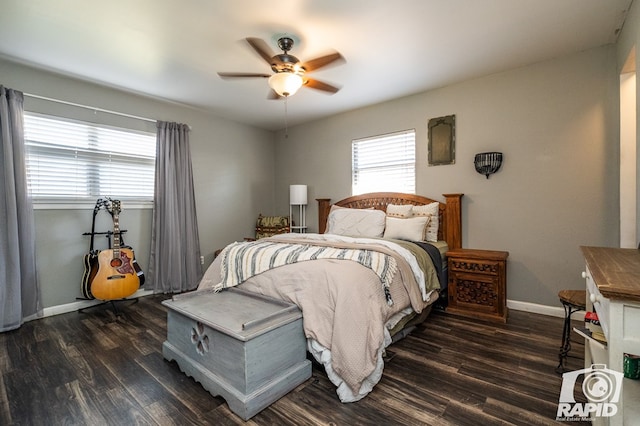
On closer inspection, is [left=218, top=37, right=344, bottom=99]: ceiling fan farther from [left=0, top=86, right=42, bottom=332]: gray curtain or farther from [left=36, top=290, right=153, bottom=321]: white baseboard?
[left=36, top=290, right=153, bottom=321]: white baseboard

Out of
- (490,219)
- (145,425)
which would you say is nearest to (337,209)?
(490,219)

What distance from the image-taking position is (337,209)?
4.20 m

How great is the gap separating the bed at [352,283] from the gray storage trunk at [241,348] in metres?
0.13

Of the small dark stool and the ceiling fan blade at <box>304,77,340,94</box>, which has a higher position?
the ceiling fan blade at <box>304,77,340,94</box>

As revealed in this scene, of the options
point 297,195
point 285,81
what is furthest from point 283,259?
point 297,195

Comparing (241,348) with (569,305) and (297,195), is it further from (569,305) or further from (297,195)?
(297,195)

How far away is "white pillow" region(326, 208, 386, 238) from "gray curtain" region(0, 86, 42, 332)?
3.26 m

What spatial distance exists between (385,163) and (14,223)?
165 inches

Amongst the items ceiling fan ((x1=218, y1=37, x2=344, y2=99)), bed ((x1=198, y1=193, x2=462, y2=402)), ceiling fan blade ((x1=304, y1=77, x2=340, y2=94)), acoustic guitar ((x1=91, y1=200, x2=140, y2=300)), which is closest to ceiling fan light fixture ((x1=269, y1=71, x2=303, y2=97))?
ceiling fan ((x1=218, y1=37, x2=344, y2=99))

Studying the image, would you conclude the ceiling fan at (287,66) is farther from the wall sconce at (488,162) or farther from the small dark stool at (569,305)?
the small dark stool at (569,305)

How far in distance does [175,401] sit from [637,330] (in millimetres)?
2192

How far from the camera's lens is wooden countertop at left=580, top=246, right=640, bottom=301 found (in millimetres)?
958

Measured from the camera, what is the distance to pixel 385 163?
422 centimetres

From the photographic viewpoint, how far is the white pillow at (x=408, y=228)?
10.8 feet
